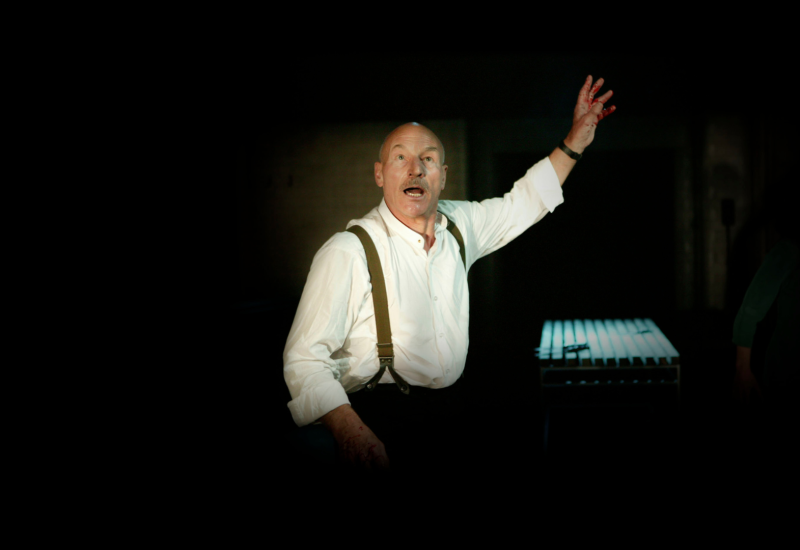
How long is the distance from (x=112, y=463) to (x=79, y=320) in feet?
2.70

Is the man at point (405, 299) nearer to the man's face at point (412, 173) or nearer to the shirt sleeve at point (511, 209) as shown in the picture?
the man's face at point (412, 173)

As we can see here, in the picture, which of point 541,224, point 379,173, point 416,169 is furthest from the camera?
point 541,224

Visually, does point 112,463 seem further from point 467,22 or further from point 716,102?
point 716,102

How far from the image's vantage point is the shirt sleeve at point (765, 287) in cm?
230

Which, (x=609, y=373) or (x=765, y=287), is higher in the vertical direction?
(x=765, y=287)

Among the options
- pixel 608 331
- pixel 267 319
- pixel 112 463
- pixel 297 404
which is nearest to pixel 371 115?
pixel 267 319

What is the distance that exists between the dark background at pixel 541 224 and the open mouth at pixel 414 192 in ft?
6.03

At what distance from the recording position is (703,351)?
181 inches

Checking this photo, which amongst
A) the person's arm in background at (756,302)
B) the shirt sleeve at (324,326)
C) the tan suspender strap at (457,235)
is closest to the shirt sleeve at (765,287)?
the person's arm in background at (756,302)

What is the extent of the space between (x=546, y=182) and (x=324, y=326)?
1167 millimetres

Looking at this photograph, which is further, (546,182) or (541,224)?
(541,224)

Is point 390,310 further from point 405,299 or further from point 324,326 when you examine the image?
point 324,326

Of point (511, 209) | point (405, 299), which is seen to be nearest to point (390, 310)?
point (405, 299)

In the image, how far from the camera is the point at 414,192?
212cm
